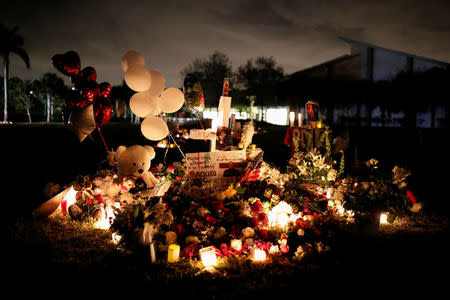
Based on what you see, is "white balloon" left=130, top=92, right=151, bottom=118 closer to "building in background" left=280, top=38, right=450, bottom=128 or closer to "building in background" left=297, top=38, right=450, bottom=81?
"building in background" left=280, top=38, right=450, bottom=128

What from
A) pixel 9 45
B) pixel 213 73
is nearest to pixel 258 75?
pixel 213 73

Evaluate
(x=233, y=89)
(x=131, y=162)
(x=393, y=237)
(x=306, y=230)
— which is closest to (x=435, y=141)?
(x=393, y=237)

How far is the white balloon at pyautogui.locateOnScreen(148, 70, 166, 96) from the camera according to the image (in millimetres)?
4945

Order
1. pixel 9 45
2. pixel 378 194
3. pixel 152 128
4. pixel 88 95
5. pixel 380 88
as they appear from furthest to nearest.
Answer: pixel 9 45, pixel 380 88, pixel 152 128, pixel 378 194, pixel 88 95

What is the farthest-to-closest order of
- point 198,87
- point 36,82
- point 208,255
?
point 36,82 → point 198,87 → point 208,255

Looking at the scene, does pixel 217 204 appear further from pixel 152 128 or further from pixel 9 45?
pixel 9 45

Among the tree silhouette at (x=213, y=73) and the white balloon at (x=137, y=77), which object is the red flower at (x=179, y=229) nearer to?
the white balloon at (x=137, y=77)

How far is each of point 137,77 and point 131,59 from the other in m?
0.42

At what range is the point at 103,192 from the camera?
17.3 feet

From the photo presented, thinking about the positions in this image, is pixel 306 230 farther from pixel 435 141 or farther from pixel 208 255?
pixel 435 141

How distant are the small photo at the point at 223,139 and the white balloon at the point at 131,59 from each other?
6.93 ft

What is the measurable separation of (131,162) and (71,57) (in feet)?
6.12

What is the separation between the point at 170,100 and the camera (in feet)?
17.7

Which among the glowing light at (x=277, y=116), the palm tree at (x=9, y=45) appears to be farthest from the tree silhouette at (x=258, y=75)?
the palm tree at (x=9, y=45)
